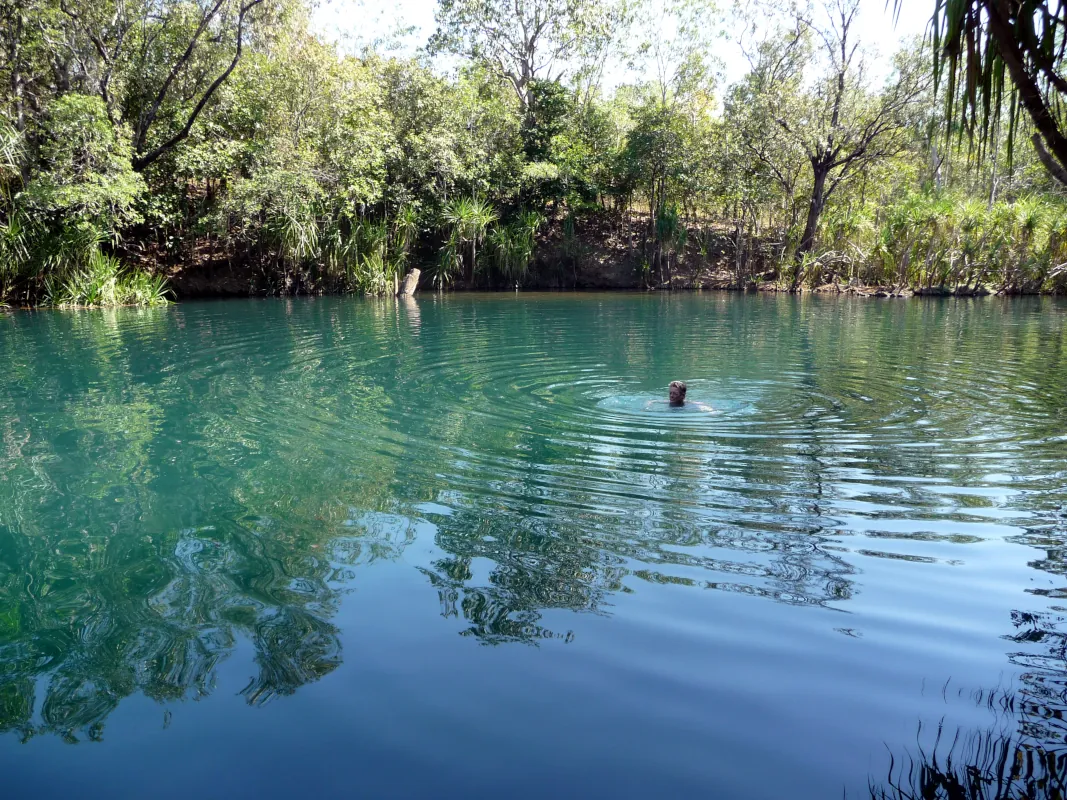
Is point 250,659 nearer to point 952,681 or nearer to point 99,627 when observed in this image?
point 99,627

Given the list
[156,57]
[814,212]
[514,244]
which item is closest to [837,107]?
[814,212]

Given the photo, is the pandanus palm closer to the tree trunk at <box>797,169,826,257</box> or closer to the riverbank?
the riverbank

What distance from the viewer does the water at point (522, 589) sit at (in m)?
2.63

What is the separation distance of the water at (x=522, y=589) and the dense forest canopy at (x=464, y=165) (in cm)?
1341

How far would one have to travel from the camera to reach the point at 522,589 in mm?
3889

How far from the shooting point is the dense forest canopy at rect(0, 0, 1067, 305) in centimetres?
1973

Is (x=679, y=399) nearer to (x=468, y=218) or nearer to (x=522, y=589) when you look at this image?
(x=522, y=589)

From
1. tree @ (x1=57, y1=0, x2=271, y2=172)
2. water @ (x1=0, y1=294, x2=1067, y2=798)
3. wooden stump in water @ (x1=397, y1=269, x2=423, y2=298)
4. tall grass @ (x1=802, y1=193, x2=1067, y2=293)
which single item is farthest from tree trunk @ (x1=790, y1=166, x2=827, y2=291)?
water @ (x1=0, y1=294, x2=1067, y2=798)

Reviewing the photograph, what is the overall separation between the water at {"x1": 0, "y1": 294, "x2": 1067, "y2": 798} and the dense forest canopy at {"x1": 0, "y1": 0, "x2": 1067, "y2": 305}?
44.0ft

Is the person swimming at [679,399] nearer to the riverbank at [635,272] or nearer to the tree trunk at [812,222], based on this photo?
the riverbank at [635,272]

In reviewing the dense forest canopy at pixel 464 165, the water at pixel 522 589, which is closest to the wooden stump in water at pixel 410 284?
the dense forest canopy at pixel 464 165

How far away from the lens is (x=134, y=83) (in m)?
22.3

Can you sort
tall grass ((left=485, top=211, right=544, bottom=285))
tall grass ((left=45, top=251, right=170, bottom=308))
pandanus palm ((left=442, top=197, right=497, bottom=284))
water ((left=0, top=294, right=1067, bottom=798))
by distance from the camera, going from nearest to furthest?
water ((left=0, top=294, right=1067, bottom=798)), tall grass ((left=45, top=251, right=170, bottom=308)), pandanus palm ((left=442, top=197, right=497, bottom=284)), tall grass ((left=485, top=211, right=544, bottom=285))

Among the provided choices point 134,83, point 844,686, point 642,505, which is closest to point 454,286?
point 134,83
